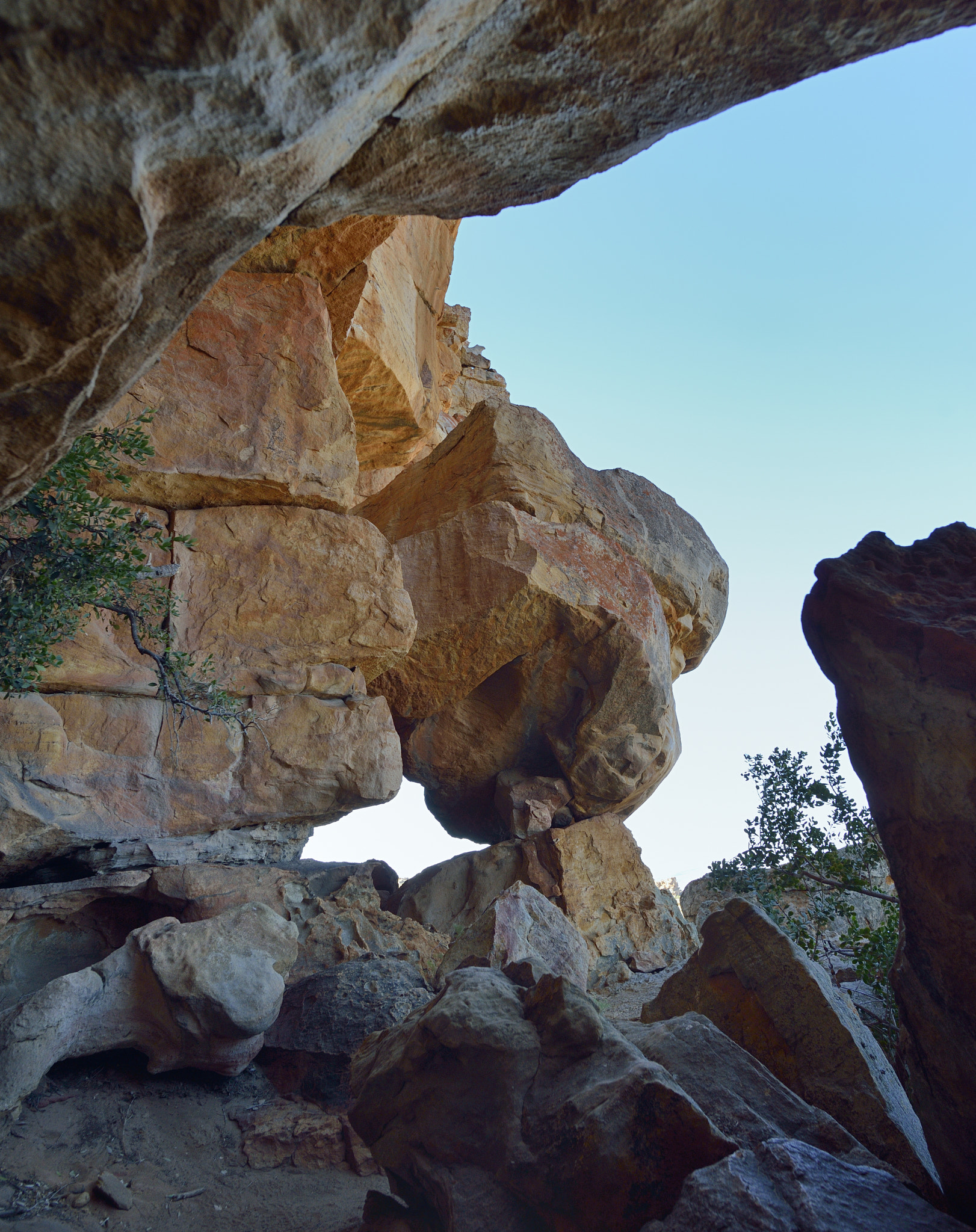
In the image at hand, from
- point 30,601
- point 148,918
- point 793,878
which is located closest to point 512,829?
point 793,878

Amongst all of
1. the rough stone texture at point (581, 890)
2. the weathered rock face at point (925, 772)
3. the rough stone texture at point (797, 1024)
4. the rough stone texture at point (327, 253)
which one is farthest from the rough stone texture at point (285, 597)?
the weathered rock face at point (925, 772)

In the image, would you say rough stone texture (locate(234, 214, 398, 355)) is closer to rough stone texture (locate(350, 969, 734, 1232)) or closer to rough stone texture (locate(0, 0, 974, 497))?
rough stone texture (locate(0, 0, 974, 497))

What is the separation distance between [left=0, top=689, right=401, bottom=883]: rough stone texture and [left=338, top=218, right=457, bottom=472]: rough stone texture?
5.81 meters

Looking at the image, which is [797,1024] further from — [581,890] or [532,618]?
[581,890]

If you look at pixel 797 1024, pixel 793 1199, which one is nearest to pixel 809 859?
pixel 797 1024

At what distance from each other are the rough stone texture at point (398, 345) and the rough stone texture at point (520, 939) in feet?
25.6

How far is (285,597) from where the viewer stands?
8.48m

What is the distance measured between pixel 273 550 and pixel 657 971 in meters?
7.85

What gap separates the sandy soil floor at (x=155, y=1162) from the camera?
493 cm

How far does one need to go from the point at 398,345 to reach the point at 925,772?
1126 cm

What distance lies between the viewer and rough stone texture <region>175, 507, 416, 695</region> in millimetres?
8109

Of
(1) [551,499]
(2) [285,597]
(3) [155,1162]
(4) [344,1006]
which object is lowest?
(3) [155,1162]

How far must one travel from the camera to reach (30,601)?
5.64 meters

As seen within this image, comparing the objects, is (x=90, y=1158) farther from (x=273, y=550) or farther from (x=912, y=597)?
(x=912, y=597)
